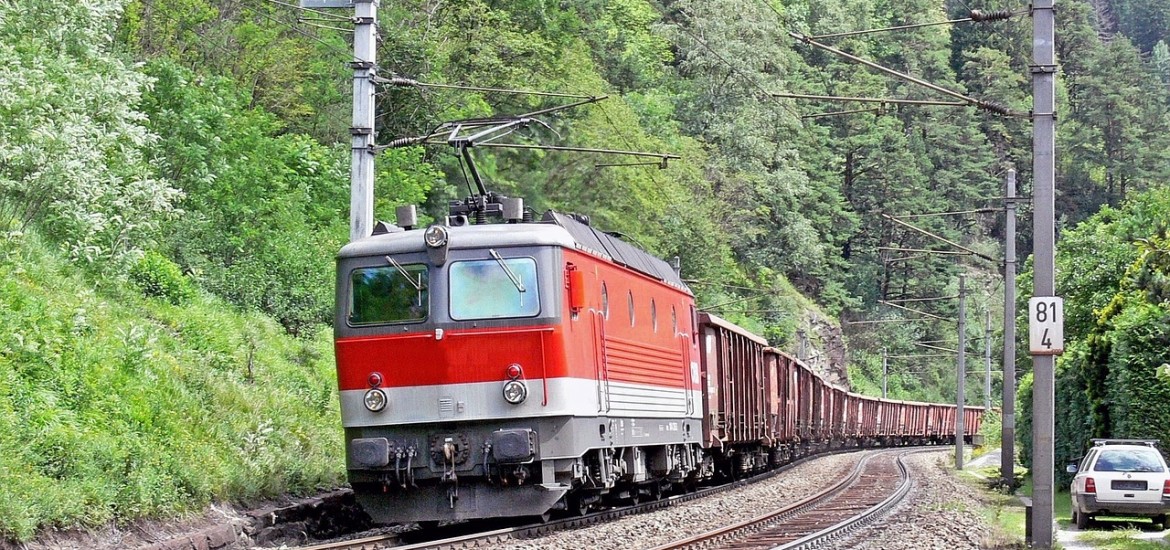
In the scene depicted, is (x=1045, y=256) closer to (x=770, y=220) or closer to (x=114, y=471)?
(x=114, y=471)

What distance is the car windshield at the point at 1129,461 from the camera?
62.3 feet

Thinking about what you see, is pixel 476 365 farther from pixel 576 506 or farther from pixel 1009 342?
pixel 1009 342

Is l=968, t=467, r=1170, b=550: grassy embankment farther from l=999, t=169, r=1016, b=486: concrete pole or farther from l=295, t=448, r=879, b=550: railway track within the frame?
l=295, t=448, r=879, b=550: railway track

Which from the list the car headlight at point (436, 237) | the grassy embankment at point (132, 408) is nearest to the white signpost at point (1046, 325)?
the car headlight at point (436, 237)

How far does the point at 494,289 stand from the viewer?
15.0 metres

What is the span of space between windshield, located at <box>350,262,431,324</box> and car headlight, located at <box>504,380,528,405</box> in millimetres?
1245

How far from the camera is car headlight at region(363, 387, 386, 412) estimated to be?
587 inches

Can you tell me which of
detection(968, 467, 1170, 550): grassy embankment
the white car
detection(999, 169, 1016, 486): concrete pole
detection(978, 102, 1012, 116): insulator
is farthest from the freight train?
detection(999, 169, 1016, 486): concrete pole

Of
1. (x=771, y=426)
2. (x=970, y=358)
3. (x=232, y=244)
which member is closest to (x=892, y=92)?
(x=970, y=358)

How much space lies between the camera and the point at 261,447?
17.4m

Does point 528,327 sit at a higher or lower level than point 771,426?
higher

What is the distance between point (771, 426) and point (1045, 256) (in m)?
16.1

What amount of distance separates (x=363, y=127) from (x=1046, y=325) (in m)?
8.78

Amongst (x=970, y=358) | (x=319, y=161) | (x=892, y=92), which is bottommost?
(x=970, y=358)
